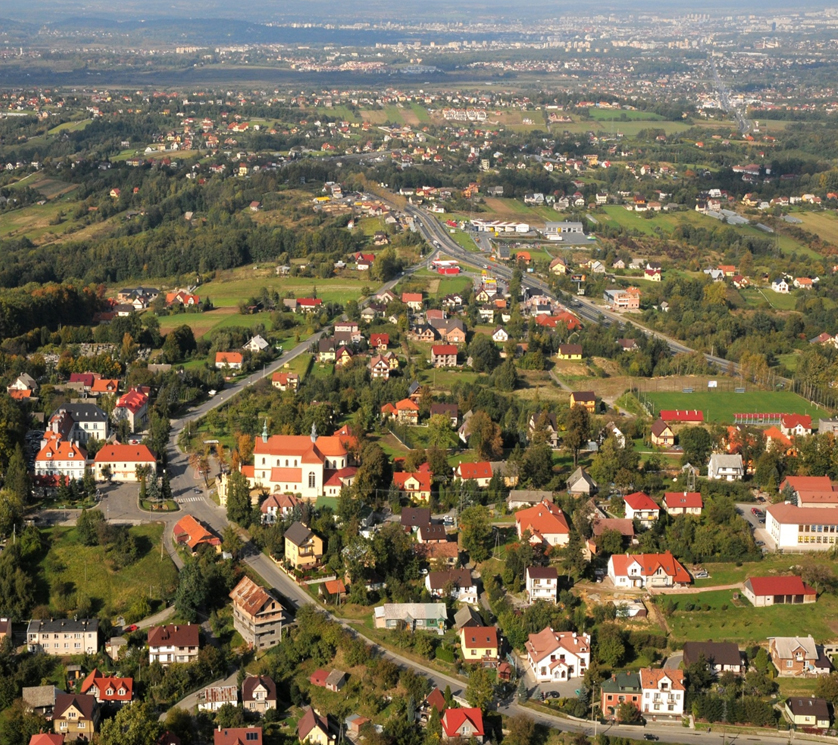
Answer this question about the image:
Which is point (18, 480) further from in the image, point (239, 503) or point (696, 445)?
point (696, 445)

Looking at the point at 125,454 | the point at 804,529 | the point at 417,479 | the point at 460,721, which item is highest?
the point at 125,454

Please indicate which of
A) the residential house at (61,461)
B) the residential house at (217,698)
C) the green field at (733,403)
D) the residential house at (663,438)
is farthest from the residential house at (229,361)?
the residential house at (217,698)

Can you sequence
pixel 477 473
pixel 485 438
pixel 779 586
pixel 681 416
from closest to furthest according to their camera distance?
pixel 779 586
pixel 477 473
pixel 485 438
pixel 681 416

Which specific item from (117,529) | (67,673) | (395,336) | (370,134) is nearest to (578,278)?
(395,336)

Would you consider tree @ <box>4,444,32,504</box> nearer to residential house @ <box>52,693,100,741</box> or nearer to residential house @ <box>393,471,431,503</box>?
residential house @ <box>52,693,100,741</box>

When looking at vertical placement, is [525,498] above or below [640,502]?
below

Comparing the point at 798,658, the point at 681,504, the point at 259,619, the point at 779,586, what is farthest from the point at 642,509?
the point at 259,619

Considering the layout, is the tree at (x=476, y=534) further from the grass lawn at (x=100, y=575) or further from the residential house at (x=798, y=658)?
the residential house at (x=798, y=658)
